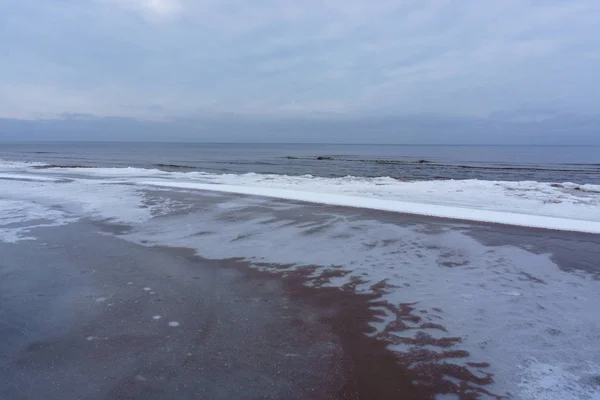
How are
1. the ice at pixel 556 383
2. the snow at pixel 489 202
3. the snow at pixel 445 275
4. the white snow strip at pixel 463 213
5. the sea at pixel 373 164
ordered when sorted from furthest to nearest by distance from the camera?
the sea at pixel 373 164 < the snow at pixel 489 202 < the white snow strip at pixel 463 213 < the snow at pixel 445 275 < the ice at pixel 556 383

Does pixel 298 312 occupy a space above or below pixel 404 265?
below

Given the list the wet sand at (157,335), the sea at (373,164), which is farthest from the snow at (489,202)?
the sea at (373,164)

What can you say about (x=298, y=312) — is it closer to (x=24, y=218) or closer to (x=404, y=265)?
(x=404, y=265)

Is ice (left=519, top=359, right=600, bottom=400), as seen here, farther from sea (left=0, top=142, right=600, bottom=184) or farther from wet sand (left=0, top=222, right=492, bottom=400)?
sea (left=0, top=142, right=600, bottom=184)

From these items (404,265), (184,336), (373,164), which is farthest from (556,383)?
(373,164)

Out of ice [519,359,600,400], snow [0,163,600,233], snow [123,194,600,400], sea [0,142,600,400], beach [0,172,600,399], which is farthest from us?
snow [0,163,600,233]

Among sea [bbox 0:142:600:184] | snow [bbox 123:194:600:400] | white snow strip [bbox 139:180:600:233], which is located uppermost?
sea [bbox 0:142:600:184]

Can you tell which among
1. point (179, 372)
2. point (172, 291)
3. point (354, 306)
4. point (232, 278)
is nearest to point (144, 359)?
point (179, 372)

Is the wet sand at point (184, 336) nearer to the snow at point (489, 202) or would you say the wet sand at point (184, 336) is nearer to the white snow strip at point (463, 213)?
the snow at point (489, 202)

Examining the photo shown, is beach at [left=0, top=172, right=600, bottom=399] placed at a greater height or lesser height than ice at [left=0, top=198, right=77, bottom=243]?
lesser

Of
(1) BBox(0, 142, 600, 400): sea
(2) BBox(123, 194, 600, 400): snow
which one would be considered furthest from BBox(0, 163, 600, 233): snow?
(2) BBox(123, 194, 600, 400): snow

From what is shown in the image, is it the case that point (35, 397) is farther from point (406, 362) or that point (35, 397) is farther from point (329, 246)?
point (329, 246)

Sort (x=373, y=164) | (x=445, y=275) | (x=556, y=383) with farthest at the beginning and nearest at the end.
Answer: (x=373, y=164)
(x=445, y=275)
(x=556, y=383)

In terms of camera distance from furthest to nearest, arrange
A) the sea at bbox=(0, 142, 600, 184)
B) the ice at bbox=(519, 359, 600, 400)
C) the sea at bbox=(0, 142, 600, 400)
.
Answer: the sea at bbox=(0, 142, 600, 184) → the sea at bbox=(0, 142, 600, 400) → the ice at bbox=(519, 359, 600, 400)
